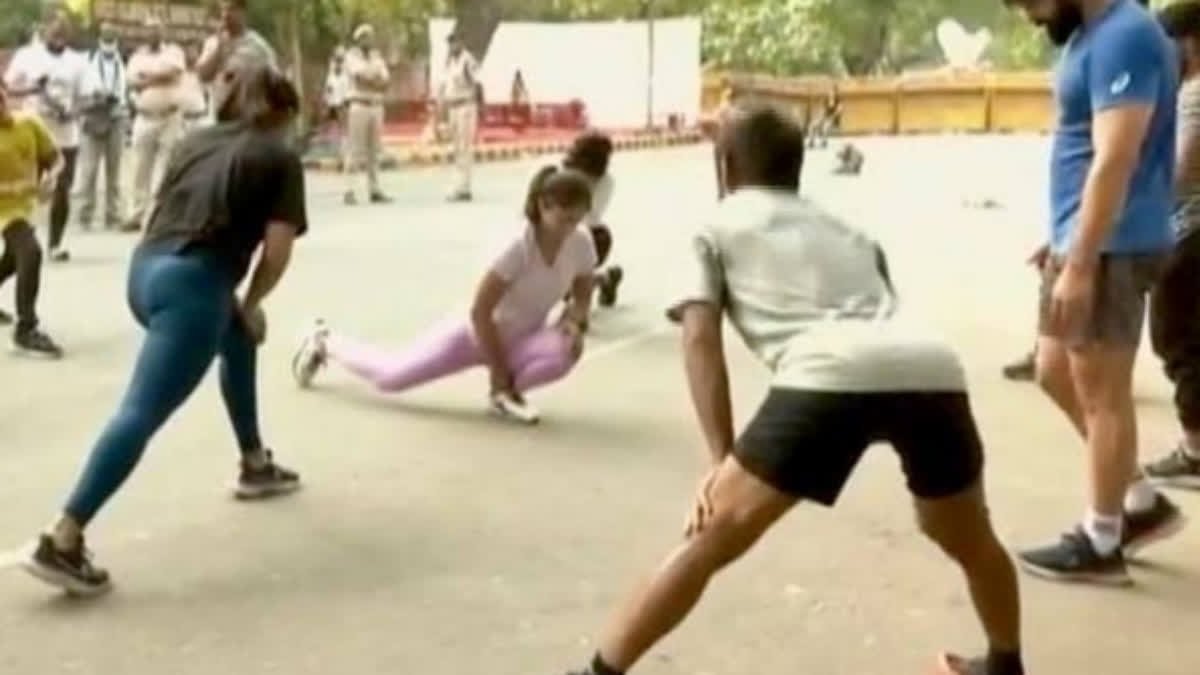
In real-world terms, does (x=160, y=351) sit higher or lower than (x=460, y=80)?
lower

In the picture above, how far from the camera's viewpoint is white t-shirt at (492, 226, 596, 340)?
Result: 8.05m

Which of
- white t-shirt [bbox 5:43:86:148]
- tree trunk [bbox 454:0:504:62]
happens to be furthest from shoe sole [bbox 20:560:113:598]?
tree trunk [bbox 454:0:504:62]

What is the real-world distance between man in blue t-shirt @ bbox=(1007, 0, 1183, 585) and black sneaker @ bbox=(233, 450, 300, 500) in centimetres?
262

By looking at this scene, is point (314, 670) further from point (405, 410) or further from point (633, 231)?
point (633, 231)

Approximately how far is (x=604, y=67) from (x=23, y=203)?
27309 mm

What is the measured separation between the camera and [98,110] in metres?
16.2

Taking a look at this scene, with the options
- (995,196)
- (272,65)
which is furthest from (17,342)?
(995,196)

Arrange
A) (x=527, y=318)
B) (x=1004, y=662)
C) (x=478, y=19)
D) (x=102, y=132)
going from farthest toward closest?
(x=478, y=19), (x=102, y=132), (x=527, y=318), (x=1004, y=662)

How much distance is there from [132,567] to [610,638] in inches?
84.8

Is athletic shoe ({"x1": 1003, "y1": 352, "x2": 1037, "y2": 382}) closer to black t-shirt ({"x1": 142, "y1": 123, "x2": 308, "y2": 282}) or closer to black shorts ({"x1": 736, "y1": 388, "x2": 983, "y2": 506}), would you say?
black t-shirt ({"x1": 142, "y1": 123, "x2": 308, "y2": 282})

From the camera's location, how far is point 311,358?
900cm

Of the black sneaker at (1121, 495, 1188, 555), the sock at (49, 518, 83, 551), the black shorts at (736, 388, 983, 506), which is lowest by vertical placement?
the black sneaker at (1121, 495, 1188, 555)

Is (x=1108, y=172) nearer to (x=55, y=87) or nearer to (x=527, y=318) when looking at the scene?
(x=527, y=318)

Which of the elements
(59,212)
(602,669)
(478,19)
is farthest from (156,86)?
(478,19)
